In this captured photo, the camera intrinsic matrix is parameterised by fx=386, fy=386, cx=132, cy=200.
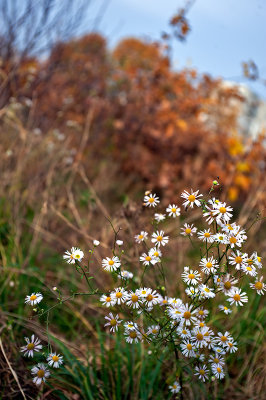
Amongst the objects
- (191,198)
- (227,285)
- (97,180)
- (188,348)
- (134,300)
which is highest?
(97,180)

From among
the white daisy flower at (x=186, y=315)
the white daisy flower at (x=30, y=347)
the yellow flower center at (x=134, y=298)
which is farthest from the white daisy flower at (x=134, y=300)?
the white daisy flower at (x=30, y=347)

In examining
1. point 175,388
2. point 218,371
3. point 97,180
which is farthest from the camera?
point 97,180

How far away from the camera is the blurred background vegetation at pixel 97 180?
207 centimetres

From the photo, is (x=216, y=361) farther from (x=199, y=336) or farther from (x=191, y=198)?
(x=191, y=198)

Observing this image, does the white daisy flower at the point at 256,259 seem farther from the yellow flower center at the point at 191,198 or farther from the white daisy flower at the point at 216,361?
the white daisy flower at the point at 216,361

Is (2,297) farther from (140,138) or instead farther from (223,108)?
(223,108)

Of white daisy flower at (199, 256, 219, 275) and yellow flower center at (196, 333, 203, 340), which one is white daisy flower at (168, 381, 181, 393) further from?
white daisy flower at (199, 256, 219, 275)

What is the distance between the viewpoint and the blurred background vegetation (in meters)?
2.07

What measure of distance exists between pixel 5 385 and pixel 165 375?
0.85 metres

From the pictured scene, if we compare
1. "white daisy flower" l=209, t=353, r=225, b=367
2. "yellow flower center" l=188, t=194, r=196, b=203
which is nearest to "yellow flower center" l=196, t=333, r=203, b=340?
"white daisy flower" l=209, t=353, r=225, b=367

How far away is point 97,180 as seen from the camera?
5266mm

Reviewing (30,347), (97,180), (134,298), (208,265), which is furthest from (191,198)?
(97,180)

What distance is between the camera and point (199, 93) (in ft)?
25.4

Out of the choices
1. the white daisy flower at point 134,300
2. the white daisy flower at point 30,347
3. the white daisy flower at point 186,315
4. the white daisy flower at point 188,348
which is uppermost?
the white daisy flower at point 30,347
